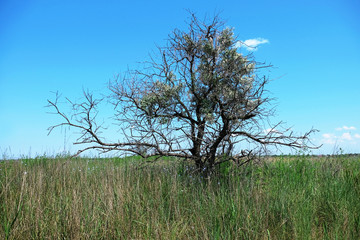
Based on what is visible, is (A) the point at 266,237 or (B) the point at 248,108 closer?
(A) the point at 266,237

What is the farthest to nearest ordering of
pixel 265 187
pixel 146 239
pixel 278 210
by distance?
1. pixel 265 187
2. pixel 278 210
3. pixel 146 239

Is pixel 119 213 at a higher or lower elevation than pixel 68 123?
lower

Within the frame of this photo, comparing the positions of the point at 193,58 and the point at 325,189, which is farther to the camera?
the point at 193,58

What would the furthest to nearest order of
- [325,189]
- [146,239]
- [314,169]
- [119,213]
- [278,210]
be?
[314,169] → [325,189] → [278,210] → [119,213] → [146,239]

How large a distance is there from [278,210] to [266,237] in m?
0.93

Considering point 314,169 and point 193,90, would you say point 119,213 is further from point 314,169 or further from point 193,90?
point 314,169

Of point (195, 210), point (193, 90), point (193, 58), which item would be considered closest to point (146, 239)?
point (195, 210)

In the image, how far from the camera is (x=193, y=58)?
7.18 meters

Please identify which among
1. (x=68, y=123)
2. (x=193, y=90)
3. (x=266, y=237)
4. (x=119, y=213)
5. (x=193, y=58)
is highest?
(x=193, y=58)

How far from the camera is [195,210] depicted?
16.1 ft

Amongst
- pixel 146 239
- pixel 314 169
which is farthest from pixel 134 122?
pixel 314 169

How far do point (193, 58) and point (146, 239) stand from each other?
4681mm

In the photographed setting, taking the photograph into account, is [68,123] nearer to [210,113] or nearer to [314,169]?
[210,113]

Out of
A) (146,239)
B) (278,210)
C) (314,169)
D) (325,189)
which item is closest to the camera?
(146,239)
